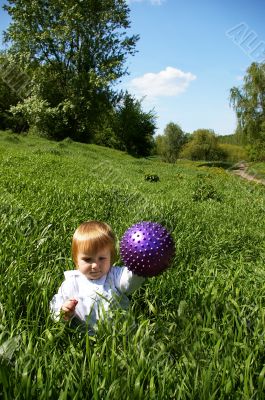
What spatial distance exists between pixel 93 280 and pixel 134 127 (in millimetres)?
44406

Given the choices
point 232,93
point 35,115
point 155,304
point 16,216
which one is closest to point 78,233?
point 155,304

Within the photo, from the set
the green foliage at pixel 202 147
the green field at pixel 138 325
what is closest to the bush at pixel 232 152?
the green foliage at pixel 202 147

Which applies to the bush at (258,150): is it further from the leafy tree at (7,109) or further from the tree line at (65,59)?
the leafy tree at (7,109)

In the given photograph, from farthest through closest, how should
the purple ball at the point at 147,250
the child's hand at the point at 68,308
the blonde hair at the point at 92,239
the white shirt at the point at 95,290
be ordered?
1. the blonde hair at the point at 92,239
2. the white shirt at the point at 95,290
3. the child's hand at the point at 68,308
4. the purple ball at the point at 147,250

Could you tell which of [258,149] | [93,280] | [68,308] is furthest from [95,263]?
[258,149]

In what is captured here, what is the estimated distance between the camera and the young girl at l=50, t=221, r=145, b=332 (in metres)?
2.91

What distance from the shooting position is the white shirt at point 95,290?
9.46 feet

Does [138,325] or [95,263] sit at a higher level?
[95,263]

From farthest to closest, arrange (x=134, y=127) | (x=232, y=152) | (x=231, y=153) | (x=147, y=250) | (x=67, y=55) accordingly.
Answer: (x=232, y=152) → (x=231, y=153) → (x=134, y=127) → (x=67, y=55) → (x=147, y=250)

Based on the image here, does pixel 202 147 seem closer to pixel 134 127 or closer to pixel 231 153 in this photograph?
pixel 231 153

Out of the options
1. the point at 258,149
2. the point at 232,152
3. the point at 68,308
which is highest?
the point at 258,149

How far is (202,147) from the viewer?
101 m

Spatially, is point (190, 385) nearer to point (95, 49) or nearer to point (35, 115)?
point (35, 115)

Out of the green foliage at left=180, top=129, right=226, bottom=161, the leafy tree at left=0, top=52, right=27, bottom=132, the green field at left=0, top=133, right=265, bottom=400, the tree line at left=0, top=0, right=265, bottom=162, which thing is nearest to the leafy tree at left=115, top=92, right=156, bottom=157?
the tree line at left=0, top=0, right=265, bottom=162
